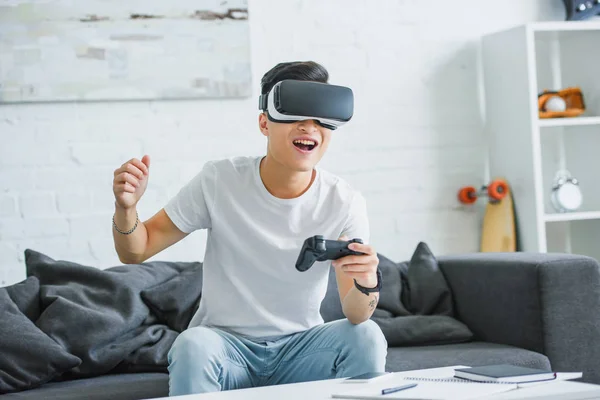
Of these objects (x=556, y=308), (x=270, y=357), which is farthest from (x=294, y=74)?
(x=556, y=308)

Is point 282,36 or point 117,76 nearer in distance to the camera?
point 117,76

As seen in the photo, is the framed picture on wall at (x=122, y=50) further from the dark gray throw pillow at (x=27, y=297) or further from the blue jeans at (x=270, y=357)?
the blue jeans at (x=270, y=357)

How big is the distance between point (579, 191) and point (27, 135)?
2.23 m

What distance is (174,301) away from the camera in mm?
2939

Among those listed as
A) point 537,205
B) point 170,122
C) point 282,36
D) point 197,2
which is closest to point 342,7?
point 282,36

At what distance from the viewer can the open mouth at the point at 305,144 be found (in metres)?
2.27

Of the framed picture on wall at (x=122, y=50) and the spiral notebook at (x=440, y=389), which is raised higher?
the framed picture on wall at (x=122, y=50)

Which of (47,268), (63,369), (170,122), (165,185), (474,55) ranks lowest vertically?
→ (63,369)

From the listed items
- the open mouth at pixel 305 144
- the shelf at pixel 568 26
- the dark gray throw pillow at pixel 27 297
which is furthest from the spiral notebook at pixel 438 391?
the shelf at pixel 568 26

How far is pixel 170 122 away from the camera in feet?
11.5

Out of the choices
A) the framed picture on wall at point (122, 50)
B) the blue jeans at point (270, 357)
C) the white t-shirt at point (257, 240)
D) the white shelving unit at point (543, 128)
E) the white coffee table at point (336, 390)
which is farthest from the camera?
the white shelving unit at point (543, 128)

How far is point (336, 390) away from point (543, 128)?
2596 mm

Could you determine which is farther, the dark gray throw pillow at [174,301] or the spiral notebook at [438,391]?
the dark gray throw pillow at [174,301]

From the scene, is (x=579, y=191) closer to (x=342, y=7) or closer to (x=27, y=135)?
(x=342, y=7)
